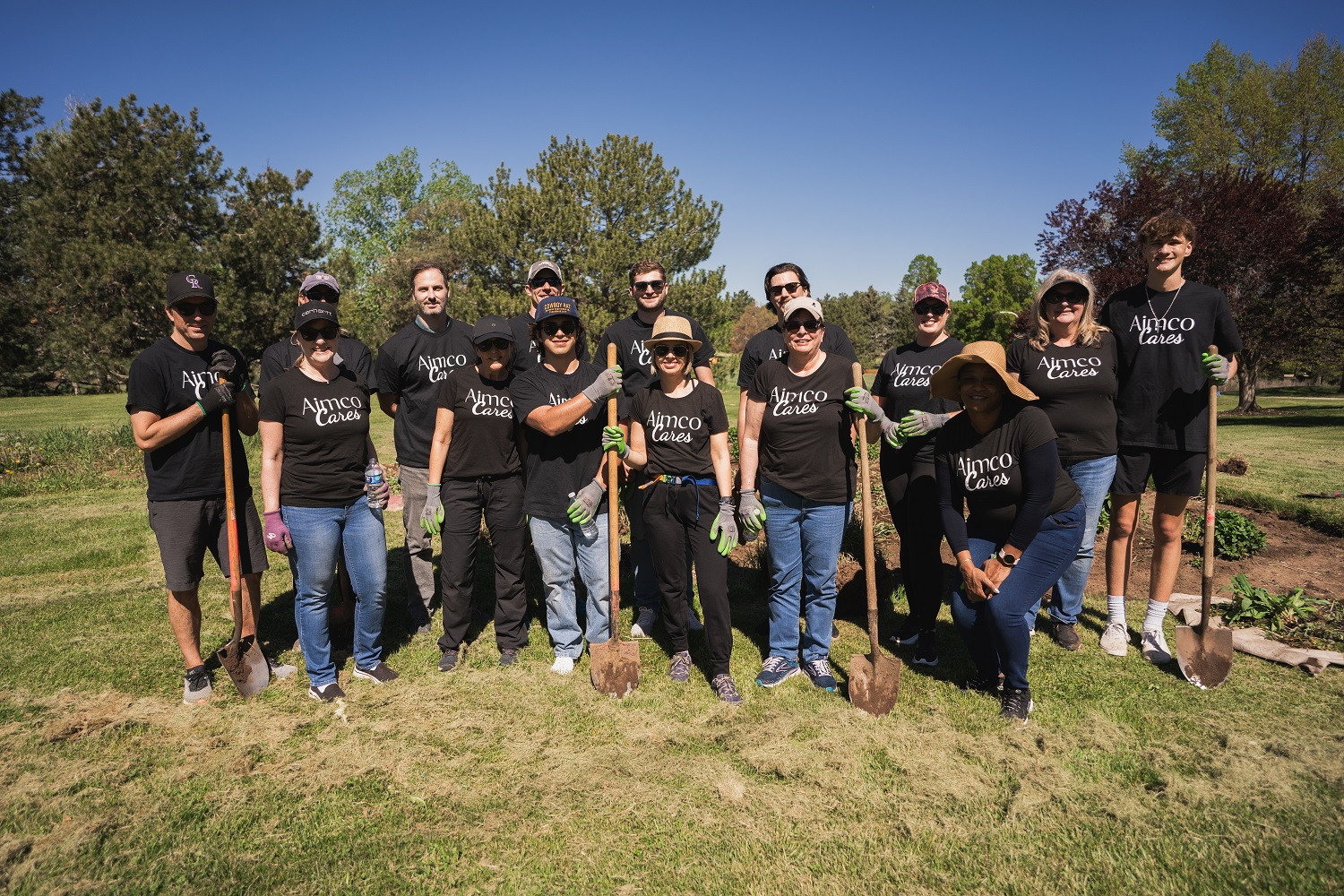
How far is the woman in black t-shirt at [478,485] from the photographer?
4.84 m

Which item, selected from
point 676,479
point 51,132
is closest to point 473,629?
point 676,479

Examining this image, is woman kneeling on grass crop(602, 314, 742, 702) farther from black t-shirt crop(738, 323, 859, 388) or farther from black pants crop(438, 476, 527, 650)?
black pants crop(438, 476, 527, 650)

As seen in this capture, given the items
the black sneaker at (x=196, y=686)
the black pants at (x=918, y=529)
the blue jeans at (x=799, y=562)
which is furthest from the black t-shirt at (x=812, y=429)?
the black sneaker at (x=196, y=686)

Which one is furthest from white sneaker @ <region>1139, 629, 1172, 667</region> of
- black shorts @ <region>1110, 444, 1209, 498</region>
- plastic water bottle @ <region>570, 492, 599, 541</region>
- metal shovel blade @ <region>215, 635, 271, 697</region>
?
metal shovel blade @ <region>215, 635, 271, 697</region>

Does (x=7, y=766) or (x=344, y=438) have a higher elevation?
(x=344, y=438)

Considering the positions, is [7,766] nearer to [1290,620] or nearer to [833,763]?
[833,763]


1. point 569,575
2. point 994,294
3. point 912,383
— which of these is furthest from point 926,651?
point 994,294

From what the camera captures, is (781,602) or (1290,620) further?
(1290,620)

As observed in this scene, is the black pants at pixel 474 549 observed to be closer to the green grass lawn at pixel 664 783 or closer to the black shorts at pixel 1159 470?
the green grass lawn at pixel 664 783

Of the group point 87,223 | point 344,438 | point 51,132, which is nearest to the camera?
point 344,438

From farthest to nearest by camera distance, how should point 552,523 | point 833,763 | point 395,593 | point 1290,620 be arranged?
point 395,593 < point 1290,620 < point 552,523 < point 833,763

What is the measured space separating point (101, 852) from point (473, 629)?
277 cm

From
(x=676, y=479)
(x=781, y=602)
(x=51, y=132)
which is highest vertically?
(x=51, y=132)

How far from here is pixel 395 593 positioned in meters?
6.90
